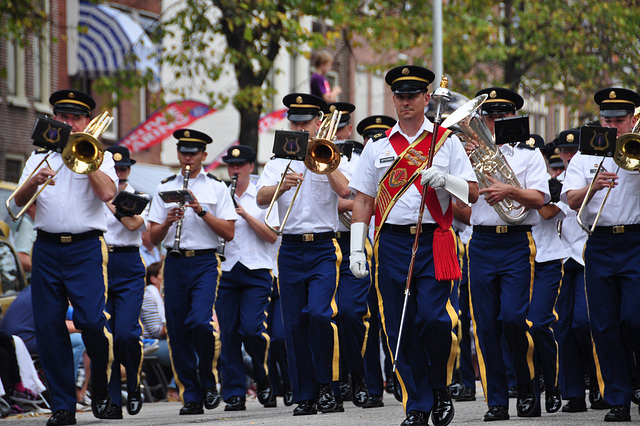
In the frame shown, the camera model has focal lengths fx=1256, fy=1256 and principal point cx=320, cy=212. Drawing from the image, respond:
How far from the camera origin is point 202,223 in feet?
36.8

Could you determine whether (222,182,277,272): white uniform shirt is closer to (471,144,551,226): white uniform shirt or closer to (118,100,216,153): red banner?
(471,144,551,226): white uniform shirt

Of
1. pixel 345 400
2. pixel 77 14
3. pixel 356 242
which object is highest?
pixel 77 14

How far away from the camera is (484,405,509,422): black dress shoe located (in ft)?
29.7

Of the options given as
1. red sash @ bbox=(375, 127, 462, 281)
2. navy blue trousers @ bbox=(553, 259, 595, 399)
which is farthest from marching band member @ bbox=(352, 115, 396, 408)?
red sash @ bbox=(375, 127, 462, 281)

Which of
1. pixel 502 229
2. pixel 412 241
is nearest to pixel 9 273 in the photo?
pixel 502 229

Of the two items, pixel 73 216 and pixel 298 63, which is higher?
pixel 298 63

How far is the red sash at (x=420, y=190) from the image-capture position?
7.90m

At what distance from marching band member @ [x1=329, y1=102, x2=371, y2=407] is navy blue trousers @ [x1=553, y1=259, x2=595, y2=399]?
1.71 meters

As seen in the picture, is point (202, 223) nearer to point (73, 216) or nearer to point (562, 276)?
point (73, 216)

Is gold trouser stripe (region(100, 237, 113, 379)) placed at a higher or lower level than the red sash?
lower

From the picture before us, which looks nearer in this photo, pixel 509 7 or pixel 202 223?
pixel 202 223

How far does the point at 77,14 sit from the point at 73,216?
54.2ft

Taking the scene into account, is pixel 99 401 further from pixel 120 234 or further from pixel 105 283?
pixel 120 234

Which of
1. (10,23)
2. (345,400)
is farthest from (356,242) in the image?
(10,23)
